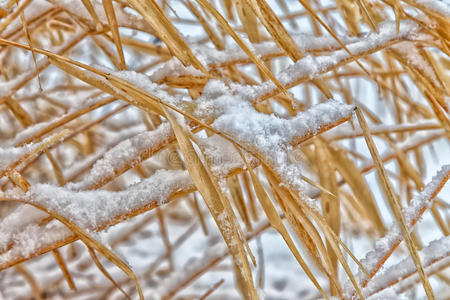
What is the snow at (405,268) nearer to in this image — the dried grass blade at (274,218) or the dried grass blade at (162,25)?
the dried grass blade at (274,218)

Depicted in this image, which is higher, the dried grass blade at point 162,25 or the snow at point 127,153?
the dried grass blade at point 162,25

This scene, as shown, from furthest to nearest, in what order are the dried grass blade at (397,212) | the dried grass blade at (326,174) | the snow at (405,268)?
the dried grass blade at (326,174) → the snow at (405,268) → the dried grass blade at (397,212)

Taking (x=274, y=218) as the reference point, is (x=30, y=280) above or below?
above

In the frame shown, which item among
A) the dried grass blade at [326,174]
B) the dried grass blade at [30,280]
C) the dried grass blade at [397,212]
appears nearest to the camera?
the dried grass blade at [397,212]

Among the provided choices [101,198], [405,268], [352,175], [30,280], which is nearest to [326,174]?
[352,175]

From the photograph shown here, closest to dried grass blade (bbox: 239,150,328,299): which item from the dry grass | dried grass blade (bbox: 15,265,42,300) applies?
the dry grass

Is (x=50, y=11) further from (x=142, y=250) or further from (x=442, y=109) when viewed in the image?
(x=142, y=250)

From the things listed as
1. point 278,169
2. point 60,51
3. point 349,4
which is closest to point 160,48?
point 60,51

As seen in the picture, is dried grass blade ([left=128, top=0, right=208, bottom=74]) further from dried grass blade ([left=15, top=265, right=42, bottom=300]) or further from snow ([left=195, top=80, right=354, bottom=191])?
dried grass blade ([left=15, top=265, right=42, bottom=300])

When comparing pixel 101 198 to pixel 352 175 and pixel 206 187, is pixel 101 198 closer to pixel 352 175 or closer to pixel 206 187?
pixel 206 187

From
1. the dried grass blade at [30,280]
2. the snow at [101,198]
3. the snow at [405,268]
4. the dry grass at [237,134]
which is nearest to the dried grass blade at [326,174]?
the dry grass at [237,134]

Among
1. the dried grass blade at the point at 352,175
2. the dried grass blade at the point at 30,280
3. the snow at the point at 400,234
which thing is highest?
the dried grass blade at the point at 30,280

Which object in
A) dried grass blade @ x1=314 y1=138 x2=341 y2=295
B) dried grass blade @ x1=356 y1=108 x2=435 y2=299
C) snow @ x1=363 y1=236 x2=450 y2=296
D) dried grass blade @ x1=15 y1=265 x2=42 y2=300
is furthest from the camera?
dried grass blade @ x1=15 y1=265 x2=42 y2=300
